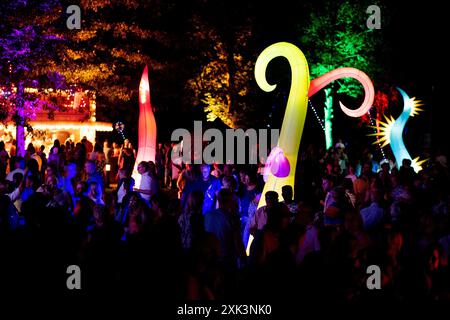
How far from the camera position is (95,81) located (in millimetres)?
23469

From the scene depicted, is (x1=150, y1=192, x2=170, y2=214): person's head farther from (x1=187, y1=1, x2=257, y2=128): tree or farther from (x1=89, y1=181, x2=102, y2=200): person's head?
(x1=187, y1=1, x2=257, y2=128): tree

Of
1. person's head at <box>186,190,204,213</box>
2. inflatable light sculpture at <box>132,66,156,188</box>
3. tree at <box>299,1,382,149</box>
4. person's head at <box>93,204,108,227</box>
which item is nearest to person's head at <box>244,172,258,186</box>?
person's head at <box>186,190,204,213</box>

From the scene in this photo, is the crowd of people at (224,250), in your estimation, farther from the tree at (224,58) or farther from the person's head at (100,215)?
the tree at (224,58)

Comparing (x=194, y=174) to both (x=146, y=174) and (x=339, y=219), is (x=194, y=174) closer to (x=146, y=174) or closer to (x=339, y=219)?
(x=146, y=174)

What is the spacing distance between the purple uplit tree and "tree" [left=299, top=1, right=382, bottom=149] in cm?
1704

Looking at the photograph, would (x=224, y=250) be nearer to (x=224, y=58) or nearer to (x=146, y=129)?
(x=146, y=129)

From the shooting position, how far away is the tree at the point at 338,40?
3403cm

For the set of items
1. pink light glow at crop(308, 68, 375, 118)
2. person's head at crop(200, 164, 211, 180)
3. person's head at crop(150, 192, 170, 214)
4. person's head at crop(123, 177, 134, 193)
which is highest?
pink light glow at crop(308, 68, 375, 118)

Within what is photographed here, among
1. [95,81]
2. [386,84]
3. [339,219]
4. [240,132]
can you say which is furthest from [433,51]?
[339,219]

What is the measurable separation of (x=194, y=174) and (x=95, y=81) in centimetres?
1216

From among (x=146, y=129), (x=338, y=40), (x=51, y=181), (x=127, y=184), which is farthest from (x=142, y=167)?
(x=338, y=40)

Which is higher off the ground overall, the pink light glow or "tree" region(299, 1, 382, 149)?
"tree" region(299, 1, 382, 149)

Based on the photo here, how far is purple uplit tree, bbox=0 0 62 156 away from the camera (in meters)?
17.9

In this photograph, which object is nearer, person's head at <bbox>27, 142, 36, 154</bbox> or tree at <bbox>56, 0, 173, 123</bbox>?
person's head at <bbox>27, 142, 36, 154</bbox>
